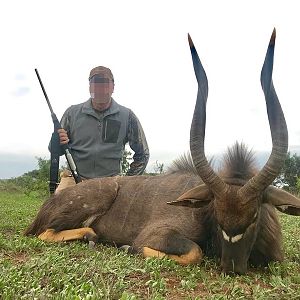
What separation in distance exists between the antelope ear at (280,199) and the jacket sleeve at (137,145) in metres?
3.93

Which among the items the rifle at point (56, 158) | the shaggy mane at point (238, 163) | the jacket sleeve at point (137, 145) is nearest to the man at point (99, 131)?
the jacket sleeve at point (137, 145)

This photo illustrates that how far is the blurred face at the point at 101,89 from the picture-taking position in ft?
27.0

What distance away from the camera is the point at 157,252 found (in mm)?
4934

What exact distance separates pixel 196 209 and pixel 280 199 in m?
1.05

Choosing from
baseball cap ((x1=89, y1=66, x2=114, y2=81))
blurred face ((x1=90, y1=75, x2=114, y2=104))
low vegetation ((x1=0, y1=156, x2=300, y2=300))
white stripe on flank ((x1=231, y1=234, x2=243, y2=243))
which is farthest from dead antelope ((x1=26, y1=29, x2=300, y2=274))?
baseball cap ((x1=89, y1=66, x2=114, y2=81))

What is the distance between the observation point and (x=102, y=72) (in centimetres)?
848

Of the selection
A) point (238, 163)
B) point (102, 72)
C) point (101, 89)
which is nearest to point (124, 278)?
point (238, 163)

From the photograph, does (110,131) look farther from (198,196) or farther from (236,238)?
(236,238)

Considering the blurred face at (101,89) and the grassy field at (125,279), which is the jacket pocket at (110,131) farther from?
the grassy field at (125,279)

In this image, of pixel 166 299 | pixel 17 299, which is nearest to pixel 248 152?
pixel 166 299

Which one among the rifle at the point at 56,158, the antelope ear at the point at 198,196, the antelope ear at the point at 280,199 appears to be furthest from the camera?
the rifle at the point at 56,158

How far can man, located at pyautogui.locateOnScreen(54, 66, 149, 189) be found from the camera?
8.13 m

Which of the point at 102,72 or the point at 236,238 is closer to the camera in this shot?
the point at 236,238

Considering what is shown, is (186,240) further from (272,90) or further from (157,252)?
(272,90)
